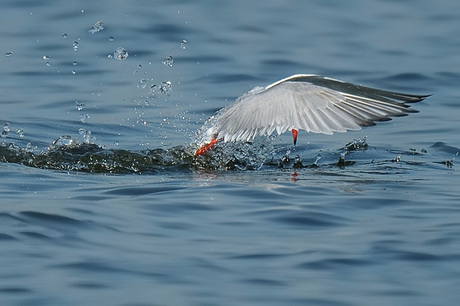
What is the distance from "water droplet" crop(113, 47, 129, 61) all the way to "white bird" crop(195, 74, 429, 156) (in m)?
5.05

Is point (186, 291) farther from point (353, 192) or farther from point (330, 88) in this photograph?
point (330, 88)

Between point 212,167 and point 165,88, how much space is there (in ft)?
11.7

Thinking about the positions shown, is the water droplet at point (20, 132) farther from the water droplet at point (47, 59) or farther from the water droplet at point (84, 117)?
the water droplet at point (47, 59)

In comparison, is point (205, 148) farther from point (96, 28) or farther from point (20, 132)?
point (96, 28)

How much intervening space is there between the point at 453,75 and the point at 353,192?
5847 mm

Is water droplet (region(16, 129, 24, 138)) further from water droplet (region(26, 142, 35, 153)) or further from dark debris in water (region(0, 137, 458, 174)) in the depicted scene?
dark debris in water (region(0, 137, 458, 174))

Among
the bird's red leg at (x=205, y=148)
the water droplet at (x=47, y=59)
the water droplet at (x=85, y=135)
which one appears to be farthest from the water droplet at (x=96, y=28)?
the bird's red leg at (x=205, y=148)

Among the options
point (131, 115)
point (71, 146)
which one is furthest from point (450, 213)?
point (131, 115)

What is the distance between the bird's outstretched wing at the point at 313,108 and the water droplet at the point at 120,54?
506 cm

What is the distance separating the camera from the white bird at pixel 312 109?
739 cm

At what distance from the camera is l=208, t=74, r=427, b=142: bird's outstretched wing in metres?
7.39

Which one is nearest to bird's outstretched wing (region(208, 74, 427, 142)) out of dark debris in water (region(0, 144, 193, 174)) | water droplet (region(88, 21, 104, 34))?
dark debris in water (region(0, 144, 193, 174))

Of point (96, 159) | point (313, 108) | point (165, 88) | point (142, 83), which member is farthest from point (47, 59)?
point (313, 108)

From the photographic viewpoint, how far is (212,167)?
26.3 ft
